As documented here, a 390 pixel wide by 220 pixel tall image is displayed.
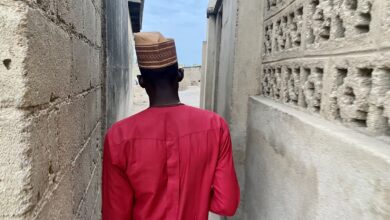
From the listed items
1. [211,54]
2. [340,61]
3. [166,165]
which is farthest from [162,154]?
[211,54]

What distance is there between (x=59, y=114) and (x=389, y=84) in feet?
3.81

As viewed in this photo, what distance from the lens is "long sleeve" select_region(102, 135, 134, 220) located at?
5.74 ft

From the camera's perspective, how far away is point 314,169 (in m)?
1.53

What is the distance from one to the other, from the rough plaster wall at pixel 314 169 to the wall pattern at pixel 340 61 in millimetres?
80

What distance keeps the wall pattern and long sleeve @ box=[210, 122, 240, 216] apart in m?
0.45

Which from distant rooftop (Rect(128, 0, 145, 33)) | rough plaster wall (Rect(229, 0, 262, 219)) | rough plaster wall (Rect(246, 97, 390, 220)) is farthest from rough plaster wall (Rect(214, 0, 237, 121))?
distant rooftop (Rect(128, 0, 145, 33))

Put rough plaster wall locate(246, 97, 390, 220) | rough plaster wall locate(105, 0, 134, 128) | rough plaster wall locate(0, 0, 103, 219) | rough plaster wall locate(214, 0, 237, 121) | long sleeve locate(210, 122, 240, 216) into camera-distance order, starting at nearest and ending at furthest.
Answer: rough plaster wall locate(0, 0, 103, 219)
rough plaster wall locate(246, 97, 390, 220)
long sleeve locate(210, 122, 240, 216)
rough plaster wall locate(214, 0, 237, 121)
rough plaster wall locate(105, 0, 134, 128)

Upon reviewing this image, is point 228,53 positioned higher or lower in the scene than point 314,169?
higher

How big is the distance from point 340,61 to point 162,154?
2.95 ft

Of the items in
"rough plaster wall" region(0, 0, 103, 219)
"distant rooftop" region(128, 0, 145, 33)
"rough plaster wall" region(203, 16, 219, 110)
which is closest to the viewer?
"rough plaster wall" region(0, 0, 103, 219)

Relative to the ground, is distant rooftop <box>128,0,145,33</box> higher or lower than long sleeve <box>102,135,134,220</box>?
higher

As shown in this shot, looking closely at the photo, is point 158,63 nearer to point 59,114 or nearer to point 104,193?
point 59,114

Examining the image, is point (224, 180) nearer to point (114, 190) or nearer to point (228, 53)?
point (114, 190)

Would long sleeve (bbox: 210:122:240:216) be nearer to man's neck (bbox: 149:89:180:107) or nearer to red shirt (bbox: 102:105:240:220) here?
red shirt (bbox: 102:105:240:220)
